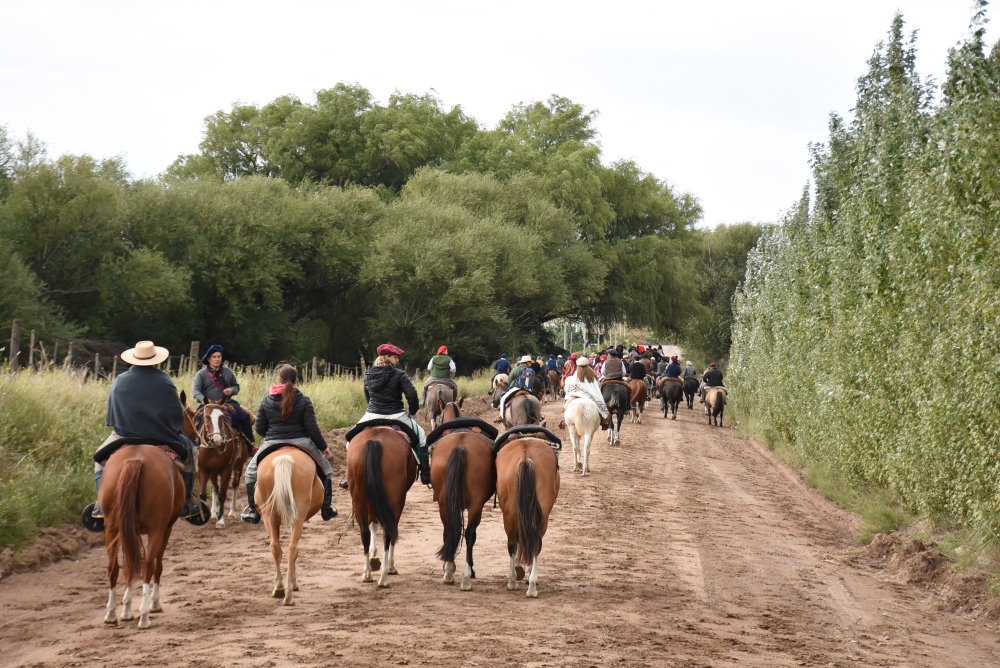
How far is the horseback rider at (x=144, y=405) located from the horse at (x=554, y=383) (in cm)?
3484

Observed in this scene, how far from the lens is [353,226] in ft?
165

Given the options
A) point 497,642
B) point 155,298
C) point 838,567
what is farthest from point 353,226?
point 497,642

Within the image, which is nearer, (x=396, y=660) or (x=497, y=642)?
(x=396, y=660)

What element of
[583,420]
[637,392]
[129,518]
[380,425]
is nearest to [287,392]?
[380,425]

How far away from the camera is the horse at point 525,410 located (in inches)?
598

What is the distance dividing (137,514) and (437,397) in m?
13.6

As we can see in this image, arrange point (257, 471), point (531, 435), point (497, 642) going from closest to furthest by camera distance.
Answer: point (497, 642), point (257, 471), point (531, 435)

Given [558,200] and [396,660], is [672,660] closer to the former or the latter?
[396,660]

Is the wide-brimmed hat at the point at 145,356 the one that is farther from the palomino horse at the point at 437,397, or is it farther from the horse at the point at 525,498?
the palomino horse at the point at 437,397

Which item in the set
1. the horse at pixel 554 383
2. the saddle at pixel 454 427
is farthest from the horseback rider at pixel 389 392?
the horse at pixel 554 383

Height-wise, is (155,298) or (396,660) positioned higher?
(155,298)

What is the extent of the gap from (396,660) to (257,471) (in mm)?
3200

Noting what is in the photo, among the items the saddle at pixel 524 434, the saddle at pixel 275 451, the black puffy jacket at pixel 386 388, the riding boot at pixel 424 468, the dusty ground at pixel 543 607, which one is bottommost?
the dusty ground at pixel 543 607

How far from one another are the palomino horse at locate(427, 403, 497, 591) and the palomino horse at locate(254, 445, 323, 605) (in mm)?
1319
